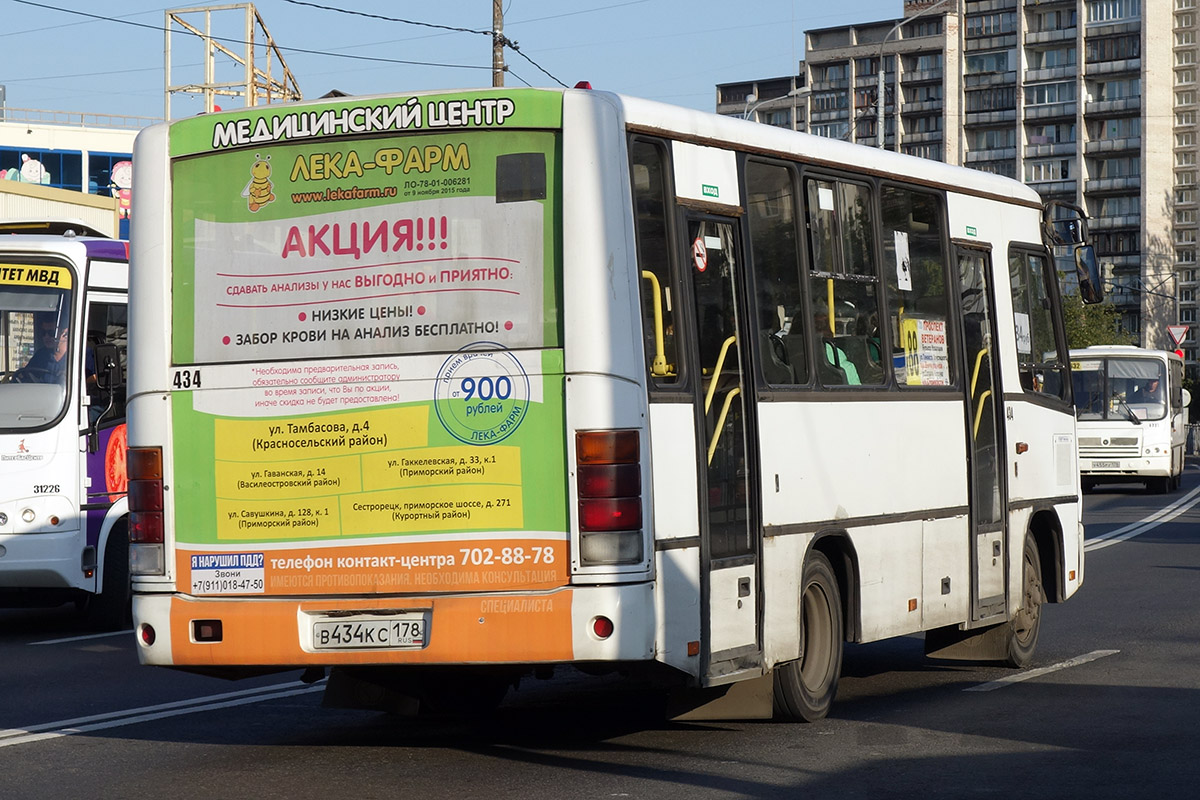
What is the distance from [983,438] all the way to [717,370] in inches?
131

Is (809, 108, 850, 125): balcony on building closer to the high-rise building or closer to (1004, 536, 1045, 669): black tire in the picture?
the high-rise building

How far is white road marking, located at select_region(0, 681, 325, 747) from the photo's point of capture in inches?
364

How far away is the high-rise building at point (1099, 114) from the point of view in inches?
5192

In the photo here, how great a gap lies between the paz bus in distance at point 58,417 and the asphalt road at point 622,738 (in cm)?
118

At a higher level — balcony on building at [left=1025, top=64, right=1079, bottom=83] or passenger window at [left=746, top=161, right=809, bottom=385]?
balcony on building at [left=1025, top=64, right=1079, bottom=83]

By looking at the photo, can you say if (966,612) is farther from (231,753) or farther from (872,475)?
(231,753)

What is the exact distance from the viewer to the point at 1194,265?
445 ft

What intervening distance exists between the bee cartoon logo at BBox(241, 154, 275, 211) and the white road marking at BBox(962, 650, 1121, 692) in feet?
16.8

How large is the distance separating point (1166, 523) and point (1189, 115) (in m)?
114

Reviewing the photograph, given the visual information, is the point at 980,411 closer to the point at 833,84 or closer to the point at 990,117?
the point at 990,117

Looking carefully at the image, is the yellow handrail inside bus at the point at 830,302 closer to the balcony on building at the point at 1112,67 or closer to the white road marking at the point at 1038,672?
the white road marking at the point at 1038,672

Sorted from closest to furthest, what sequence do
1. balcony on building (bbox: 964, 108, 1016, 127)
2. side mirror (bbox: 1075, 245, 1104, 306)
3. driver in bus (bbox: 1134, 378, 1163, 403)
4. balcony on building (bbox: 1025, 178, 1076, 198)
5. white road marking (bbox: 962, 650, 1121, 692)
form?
white road marking (bbox: 962, 650, 1121, 692) < side mirror (bbox: 1075, 245, 1104, 306) < driver in bus (bbox: 1134, 378, 1163, 403) < balcony on building (bbox: 1025, 178, 1076, 198) < balcony on building (bbox: 964, 108, 1016, 127)

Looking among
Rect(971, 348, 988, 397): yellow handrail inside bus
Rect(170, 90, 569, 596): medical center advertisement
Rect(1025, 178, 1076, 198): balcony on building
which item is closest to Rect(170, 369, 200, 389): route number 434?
Rect(170, 90, 569, 596): medical center advertisement

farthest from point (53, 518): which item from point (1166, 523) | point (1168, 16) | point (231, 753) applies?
point (1168, 16)
